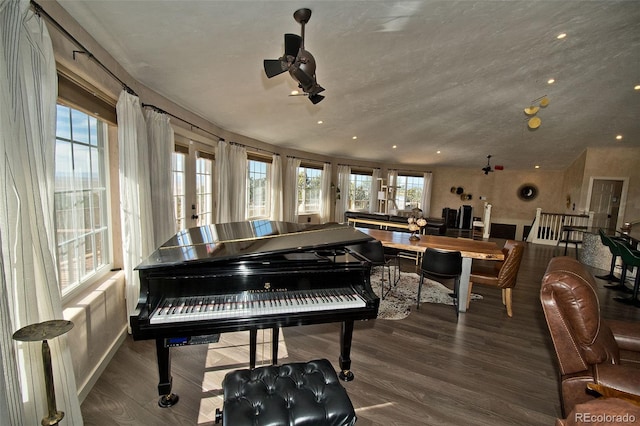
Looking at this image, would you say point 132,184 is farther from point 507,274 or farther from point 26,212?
point 507,274

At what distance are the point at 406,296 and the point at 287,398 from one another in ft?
9.41

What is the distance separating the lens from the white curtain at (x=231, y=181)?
4.81m

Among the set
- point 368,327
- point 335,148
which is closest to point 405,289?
point 368,327

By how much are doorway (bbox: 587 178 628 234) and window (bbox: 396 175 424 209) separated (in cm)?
474

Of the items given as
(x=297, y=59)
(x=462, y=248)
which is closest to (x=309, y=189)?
(x=462, y=248)

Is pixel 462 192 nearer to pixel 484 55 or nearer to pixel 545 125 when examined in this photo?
pixel 545 125

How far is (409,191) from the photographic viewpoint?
1055cm

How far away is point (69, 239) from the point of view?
1978mm

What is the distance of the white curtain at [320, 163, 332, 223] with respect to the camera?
8594 millimetres

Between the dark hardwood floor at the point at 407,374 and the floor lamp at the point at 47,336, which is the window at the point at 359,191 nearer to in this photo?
the dark hardwood floor at the point at 407,374

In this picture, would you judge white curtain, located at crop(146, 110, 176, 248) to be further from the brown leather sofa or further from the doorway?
the doorway

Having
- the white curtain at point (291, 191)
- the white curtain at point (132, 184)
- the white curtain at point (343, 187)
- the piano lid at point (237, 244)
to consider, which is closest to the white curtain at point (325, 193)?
the white curtain at point (343, 187)

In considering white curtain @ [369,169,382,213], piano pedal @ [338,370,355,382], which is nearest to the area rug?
piano pedal @ [338,370,355,382]

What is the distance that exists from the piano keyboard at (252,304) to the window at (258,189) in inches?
185
